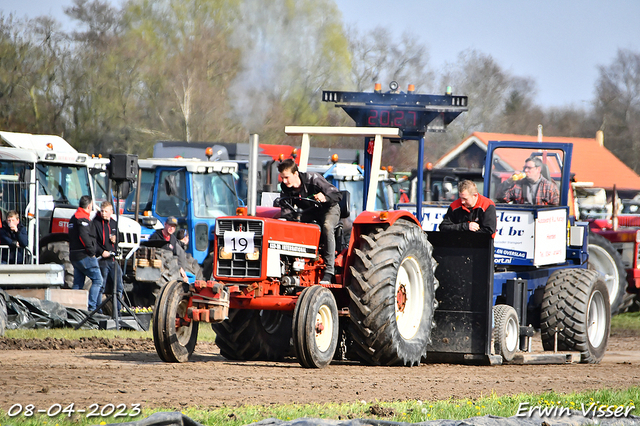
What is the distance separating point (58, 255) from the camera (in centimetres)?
1421

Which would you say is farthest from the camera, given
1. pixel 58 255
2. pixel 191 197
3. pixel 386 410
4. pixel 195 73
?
pixel 195 73

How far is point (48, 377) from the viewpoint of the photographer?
7.02 meters

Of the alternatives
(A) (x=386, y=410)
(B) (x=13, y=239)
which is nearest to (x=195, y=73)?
(B) (x=13, y=239)

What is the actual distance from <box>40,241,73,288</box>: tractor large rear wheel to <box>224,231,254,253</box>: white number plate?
255 inches

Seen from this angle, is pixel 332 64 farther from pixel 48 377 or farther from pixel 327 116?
pixel 48 377

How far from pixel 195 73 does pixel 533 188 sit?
468 inches

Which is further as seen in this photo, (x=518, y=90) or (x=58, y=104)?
(x=518, y=90)

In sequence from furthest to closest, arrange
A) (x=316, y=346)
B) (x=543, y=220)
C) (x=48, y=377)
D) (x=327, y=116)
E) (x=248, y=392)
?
(x=327, y=116), (x=543, y=220), (x=316, y=346), (x=48, y=377), (x=248, y=392)

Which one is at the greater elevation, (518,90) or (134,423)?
(518,90)

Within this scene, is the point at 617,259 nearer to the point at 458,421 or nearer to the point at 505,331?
the point at 505,331

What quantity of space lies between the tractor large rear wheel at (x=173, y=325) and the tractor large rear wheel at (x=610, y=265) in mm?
9660

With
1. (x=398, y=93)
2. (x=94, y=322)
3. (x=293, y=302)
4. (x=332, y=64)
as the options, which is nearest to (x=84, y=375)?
(x=293, y=302)

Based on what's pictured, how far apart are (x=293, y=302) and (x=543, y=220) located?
380 centimetres

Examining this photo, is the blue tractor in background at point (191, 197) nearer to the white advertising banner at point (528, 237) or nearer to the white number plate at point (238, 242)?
the white advertising banner at point (528, 237)
